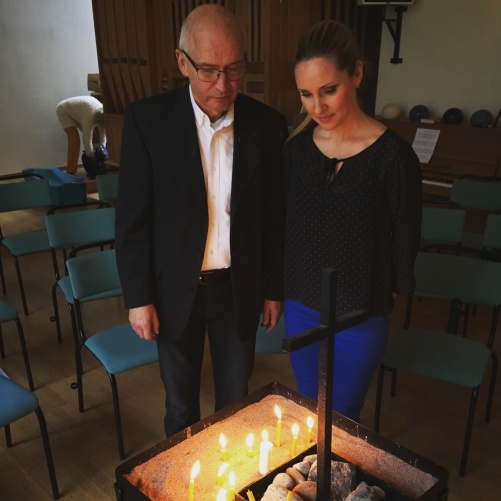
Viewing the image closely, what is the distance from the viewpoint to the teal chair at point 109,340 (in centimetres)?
229

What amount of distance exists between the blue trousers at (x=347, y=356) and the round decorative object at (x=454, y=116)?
3774 millimetres

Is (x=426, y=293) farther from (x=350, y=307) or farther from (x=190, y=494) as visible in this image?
(x=190, y=494)

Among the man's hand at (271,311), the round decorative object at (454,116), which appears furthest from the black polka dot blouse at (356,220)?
the round decorative object at (454,116)

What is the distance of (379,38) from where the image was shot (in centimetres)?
537

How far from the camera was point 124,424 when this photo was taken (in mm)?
2621

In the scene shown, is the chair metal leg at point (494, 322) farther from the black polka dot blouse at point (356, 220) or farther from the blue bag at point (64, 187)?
the blue bag at point (64, 187)

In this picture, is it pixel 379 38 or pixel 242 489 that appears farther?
pixel 379 38

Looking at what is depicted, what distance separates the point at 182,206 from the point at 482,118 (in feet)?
12.9

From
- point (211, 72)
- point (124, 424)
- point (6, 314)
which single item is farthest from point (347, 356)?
point (6, 314)

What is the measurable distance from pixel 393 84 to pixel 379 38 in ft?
1.56

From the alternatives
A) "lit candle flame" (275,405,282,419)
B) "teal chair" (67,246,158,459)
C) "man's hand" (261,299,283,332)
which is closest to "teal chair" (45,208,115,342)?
"teal chair" (67,246,158,459)

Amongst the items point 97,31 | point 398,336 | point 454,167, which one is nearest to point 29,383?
point 398,336

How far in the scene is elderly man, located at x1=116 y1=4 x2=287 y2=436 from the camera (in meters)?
1.47

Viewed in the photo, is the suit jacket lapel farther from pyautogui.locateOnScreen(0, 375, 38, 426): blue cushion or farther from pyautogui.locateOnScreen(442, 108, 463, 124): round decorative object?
pyautogui.locateOnScreen(442, 108, 463, 124): round decorative object
